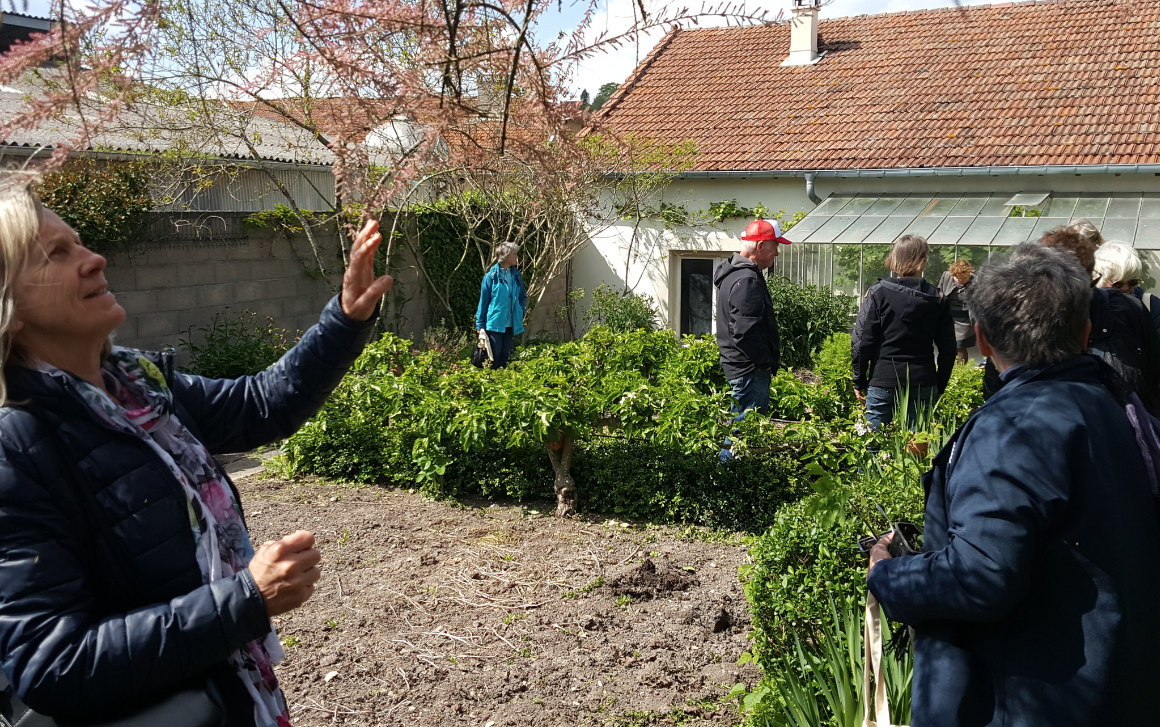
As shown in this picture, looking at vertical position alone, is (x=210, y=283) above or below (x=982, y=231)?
below

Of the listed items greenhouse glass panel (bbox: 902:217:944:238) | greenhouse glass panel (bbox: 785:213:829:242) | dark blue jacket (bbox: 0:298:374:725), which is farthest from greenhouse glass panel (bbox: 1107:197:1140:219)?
dark blue jacket (bbox: 0:298:374:725)

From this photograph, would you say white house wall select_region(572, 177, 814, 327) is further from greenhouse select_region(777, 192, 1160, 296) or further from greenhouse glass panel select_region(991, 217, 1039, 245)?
greenhouse glass panel select_region(991, 217, 1039, 245)

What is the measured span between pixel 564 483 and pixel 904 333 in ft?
7.90

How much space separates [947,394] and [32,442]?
6011mm

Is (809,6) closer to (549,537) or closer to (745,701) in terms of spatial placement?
(745,701)

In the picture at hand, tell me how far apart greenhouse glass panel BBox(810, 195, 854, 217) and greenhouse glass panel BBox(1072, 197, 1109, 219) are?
10.2 feet

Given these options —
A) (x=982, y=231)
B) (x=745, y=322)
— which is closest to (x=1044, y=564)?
(x=745, y=322)

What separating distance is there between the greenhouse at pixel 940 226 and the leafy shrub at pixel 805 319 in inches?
26.2

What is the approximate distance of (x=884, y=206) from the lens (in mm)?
13047

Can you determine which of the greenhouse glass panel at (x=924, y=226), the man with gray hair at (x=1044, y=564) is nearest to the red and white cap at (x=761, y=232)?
the man with gray hair at (x=1044, y=564)

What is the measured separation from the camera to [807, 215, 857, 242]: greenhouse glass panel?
40.6 ft

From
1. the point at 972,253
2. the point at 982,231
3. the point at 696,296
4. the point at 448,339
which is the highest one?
the point at 982,231

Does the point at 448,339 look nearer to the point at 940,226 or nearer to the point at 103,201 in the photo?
the point at 103,201

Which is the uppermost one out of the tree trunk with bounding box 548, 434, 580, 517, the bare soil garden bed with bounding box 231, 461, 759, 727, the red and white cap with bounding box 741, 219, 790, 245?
the red and white cap with bounding box 741, 219, 790, 245
